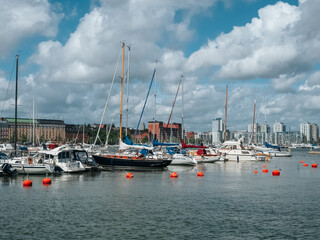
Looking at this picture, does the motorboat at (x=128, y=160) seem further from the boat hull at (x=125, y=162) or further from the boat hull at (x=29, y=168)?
the boat hull at (x=29, y=168)

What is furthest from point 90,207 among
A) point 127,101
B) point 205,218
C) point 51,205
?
point 127,101

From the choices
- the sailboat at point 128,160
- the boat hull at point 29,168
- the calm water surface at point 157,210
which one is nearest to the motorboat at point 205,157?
the sailboat at point 128,160

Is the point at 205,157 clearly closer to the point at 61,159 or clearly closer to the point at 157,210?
the point at 61,159

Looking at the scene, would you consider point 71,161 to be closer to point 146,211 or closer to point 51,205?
point 51,205

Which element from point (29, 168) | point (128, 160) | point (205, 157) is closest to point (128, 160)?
point (128, 160)

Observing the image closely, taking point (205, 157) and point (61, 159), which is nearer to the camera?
point (61, 159)

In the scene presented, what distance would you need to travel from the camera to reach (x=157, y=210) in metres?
34.2

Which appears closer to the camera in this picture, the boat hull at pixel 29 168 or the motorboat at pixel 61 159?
the boat hull at pixel 29 168

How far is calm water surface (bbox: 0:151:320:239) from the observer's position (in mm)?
26812

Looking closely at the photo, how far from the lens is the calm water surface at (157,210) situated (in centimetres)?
2681

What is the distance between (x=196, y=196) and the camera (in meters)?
42.2

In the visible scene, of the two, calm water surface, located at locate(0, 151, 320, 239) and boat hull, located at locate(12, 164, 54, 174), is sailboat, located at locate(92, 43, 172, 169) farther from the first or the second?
calm water surface, located at locate(0, 151, 320, 239)

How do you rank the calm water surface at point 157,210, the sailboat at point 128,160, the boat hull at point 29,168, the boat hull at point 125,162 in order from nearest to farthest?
the calm water surface at point 157,210, the boat hull at point 29,168, the boat hull at point 125,162, the sailboat at point 128,160

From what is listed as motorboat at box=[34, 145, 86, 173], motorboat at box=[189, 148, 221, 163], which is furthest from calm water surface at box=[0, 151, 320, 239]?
motorboat at box=[189, 148, 221, 163]
